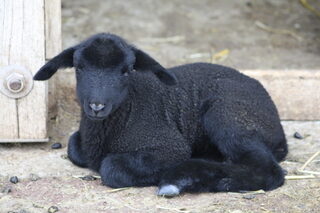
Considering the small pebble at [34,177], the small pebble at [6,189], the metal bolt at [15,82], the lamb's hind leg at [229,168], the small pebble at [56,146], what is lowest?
the small pebble at [6,189]

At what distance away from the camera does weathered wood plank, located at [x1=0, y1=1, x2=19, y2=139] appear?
709cm

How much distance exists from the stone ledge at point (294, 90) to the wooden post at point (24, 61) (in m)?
2.67

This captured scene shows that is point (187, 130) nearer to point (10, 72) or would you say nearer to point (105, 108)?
point (105, 108)

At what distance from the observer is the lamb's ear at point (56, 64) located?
6305 millimetres

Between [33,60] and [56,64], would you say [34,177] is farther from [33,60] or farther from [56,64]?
[33,60]

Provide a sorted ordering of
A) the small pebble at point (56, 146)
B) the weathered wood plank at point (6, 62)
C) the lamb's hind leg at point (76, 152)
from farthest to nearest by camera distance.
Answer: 1. the small pebble at point (56, 146)
2. the weathered wood plank at point (6, 62)
3. the lamb's hind leg at point (76, 152)

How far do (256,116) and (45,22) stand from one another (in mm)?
2630

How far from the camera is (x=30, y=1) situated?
7.11 meters

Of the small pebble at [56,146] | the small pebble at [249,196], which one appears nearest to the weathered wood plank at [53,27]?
the small pebble at [56,146]

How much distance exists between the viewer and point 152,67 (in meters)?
6.39

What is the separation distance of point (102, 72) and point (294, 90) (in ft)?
10.5

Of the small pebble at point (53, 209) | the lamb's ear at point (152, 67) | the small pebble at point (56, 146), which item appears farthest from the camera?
the small pebble at point (56, 146)

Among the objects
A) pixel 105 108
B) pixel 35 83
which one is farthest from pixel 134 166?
pixel 35 83

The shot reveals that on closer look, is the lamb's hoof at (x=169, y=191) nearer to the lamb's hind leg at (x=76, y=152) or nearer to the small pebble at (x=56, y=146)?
the lamb's hind leg at (x=76, y=152)
